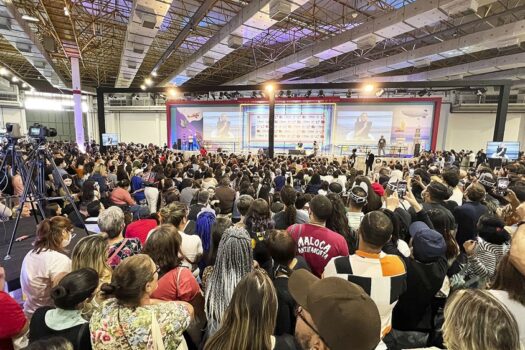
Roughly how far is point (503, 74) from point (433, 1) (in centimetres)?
1019

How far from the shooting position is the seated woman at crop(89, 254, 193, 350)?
125 centimetres

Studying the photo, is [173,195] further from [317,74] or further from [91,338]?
[317,74]

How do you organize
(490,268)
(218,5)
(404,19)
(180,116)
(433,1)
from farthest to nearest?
(180,116)
(218,5)
(404,19)
(433,1)
(490,268)

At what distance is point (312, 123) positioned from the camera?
17.9m

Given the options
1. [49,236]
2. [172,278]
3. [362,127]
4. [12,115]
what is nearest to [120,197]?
[49,236]

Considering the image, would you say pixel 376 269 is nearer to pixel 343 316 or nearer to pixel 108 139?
pixel 343 316

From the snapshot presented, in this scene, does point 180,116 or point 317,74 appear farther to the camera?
point 180,116

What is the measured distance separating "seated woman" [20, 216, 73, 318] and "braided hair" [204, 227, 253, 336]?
1.23 metres

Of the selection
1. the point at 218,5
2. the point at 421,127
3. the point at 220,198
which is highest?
the point at 218,5

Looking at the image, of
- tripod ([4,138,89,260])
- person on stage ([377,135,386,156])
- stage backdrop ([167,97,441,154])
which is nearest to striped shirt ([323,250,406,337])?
tripod ([4,138,89,260])

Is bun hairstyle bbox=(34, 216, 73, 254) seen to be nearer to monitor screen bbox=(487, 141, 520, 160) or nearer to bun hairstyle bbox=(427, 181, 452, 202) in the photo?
bun hairstyle bbox=(427, 181, 452, 202)

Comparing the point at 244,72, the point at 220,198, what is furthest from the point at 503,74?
the point at 220,198

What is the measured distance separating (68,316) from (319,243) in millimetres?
1603

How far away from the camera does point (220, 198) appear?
427 centimetres
